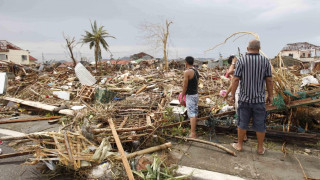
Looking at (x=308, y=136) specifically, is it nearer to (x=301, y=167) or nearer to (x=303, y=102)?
(x=303, y=102)

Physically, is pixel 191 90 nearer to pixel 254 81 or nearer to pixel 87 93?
pixel 254 81

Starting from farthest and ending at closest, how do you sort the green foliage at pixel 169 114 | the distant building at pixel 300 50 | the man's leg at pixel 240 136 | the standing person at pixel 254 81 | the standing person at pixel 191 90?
the distant building at pixel 300 50 → the green foliage at pixel 169 114 → the standing person at pixel 191 90 → the man's leg at pixel 240 136 → the standing person at pixel 254 81

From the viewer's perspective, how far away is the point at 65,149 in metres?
2.96

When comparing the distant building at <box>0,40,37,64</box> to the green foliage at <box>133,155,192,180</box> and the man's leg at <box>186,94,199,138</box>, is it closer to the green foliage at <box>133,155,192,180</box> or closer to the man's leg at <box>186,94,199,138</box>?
the man's leg at <box>186,94,199,138</box>

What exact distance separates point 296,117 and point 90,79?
10.1 meters

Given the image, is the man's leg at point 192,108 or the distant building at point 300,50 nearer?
the man's leg at point 192,108

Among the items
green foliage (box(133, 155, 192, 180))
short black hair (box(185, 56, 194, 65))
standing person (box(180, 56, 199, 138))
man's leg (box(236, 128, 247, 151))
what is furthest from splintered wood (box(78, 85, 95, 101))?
man's leg (box(236, 128, 247, 151))

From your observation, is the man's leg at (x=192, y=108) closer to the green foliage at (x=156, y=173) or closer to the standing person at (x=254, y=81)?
the standing person at (x=254, y=81)

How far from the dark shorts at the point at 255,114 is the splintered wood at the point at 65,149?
2615 millimetres

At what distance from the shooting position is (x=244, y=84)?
3.12 meters

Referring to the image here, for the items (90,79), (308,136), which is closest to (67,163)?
(308,136)

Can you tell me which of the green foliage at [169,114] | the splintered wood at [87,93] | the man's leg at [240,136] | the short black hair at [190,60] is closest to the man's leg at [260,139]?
the man's leg at [240,136]

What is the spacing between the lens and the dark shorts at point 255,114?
3.14 m

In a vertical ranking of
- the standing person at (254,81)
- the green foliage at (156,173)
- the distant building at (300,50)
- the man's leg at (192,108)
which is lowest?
the green foliage at (156,173)
